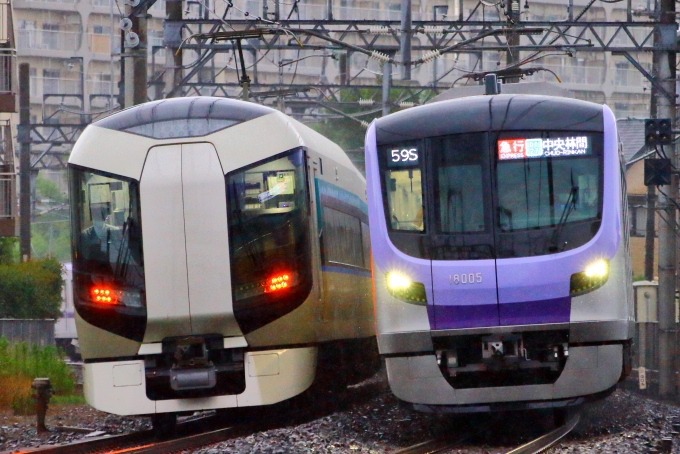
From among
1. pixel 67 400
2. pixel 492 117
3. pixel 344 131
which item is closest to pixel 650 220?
pixel 344 131

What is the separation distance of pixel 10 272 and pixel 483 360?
23.4 metres

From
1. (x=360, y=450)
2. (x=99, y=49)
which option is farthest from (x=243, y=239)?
A: (x=99, y=49)

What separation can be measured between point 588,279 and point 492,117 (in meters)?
1.74

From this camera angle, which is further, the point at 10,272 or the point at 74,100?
the point at 74,100

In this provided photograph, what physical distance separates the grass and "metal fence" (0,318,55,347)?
6.21 m

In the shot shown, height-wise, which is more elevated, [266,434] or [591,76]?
[591,76]

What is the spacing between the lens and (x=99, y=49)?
55.7 meters

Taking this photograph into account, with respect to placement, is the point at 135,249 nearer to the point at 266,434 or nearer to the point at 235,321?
the point at 235,321

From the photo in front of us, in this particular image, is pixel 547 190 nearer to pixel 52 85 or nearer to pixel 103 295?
pixel 103 295

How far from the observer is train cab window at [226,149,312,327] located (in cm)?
1116

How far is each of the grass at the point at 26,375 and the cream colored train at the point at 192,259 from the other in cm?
436

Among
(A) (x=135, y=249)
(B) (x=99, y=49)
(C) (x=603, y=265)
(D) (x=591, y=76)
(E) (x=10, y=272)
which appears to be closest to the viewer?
(C) (x=603, y=265)

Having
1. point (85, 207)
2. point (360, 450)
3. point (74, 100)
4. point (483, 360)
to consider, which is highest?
point (74, 100)

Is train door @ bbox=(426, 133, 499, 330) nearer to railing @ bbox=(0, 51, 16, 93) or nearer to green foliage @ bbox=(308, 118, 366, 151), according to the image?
railing @ bbox=(0, 51, 16, 93)
